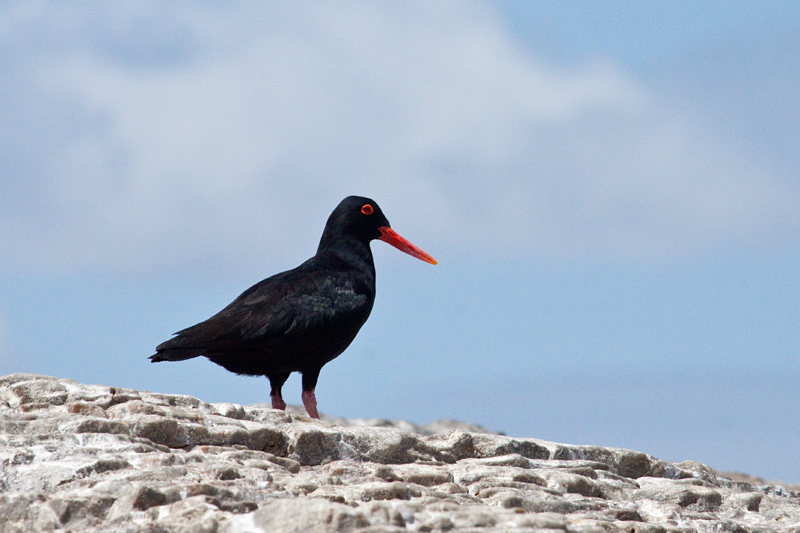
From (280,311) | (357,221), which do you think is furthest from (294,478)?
(357,221)

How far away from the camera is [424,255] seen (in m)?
13.5

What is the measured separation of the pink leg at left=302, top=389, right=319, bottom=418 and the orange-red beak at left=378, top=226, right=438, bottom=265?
2.93 meters

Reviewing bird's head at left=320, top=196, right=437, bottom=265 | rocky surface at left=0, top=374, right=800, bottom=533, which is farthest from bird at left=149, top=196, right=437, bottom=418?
rocky surface at left=0, top=374, right=800, bottom=533

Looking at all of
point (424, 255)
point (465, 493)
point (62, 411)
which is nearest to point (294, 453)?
point (465, 493)

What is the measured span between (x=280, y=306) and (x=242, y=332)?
579mm

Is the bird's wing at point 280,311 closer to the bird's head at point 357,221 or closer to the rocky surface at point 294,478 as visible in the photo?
the bird's head at point 357,221

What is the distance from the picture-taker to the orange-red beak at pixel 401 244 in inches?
508

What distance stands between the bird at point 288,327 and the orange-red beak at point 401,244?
46.2 inches

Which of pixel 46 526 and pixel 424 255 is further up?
pixel 424 255

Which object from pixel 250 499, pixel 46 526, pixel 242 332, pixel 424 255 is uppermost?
Answer: pixel 424 255

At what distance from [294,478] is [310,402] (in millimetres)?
4132

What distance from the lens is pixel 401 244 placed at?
43.3ft

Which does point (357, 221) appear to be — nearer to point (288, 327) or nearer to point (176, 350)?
point (288, 327)

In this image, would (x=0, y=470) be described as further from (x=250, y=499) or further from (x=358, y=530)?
(x=358, y=530)
